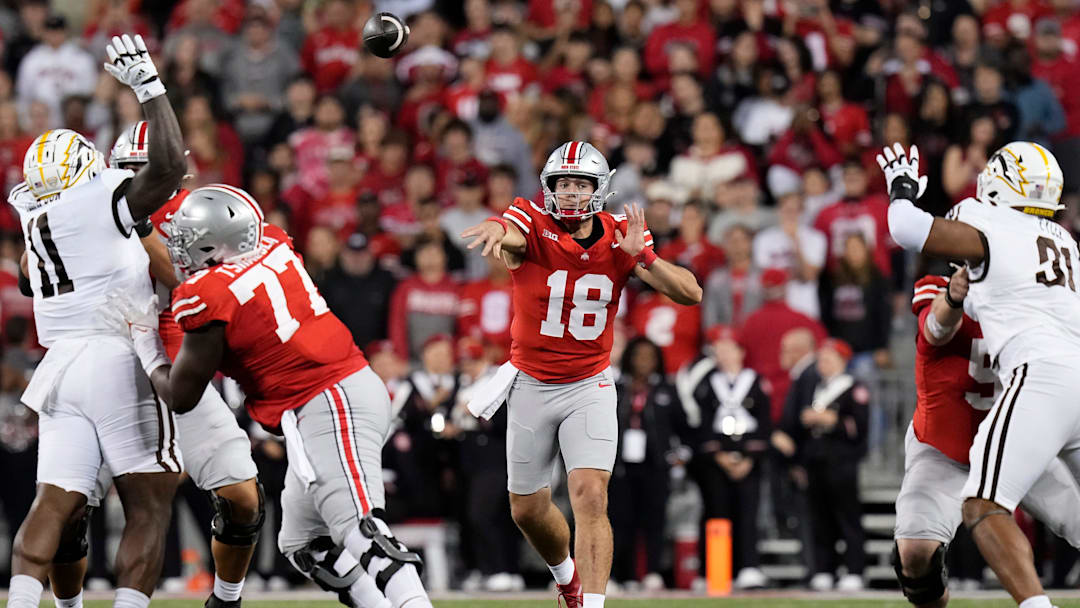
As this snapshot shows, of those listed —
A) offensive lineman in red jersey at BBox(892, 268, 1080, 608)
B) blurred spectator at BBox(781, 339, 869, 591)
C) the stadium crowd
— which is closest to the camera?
offensive lineman in red jersey at BBox(892, 268, 1080, 608)

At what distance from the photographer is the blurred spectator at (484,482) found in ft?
37.2

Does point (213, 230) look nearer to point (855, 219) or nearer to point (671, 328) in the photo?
point (671, 328)

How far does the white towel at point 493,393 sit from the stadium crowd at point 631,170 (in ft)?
12.7

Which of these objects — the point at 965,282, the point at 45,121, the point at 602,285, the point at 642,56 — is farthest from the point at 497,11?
the point at 965,282

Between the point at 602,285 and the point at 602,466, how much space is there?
2.91 ft

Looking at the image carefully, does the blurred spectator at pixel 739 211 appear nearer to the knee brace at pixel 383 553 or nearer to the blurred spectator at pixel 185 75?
the blurred spectator at pixel 185 75

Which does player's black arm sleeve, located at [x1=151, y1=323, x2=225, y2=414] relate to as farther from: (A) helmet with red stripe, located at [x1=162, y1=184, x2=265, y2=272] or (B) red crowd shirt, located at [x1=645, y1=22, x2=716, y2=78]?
(B) red crowd shirt, located at [x1=645, y1=22, x2=716, y2=78]

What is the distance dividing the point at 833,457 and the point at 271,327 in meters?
6.14

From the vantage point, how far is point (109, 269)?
6.77m

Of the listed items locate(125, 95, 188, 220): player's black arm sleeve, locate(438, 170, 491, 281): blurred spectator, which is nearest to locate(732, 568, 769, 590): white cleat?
locate(438, 170, 491, 281): blurred spectator

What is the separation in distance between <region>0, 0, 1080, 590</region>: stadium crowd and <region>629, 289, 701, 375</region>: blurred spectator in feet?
0.07

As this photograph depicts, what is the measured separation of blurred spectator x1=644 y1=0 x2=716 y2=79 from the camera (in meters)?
14.3

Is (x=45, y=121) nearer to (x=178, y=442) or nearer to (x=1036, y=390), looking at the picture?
(x=178, y=442)

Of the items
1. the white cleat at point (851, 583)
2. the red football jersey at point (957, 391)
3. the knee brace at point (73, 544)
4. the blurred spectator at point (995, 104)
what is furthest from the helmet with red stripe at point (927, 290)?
the blurred spectator at point (995, 104)
